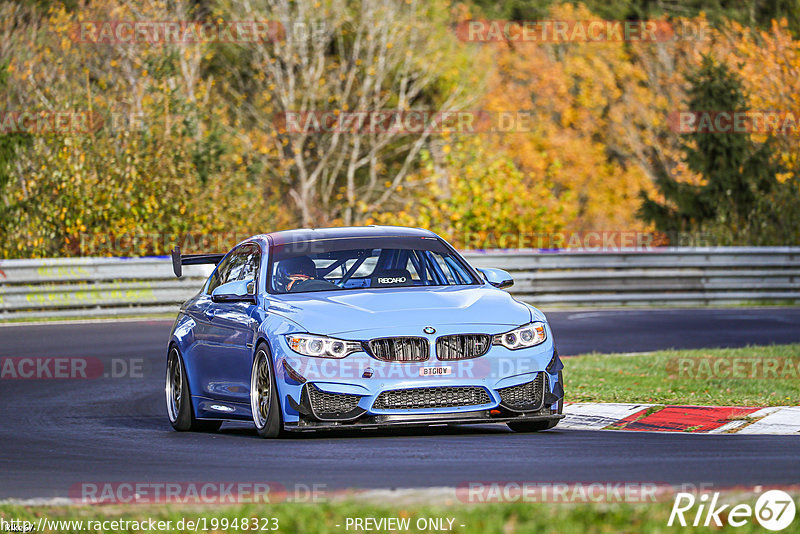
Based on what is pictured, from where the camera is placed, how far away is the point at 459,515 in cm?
642

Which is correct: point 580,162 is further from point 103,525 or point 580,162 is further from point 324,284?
point 103,525

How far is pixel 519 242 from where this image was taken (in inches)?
1241

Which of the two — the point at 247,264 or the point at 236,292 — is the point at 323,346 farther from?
the point at 247,264

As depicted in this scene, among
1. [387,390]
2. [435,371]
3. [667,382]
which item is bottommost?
[667,382]

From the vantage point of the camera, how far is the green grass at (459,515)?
20.1ft

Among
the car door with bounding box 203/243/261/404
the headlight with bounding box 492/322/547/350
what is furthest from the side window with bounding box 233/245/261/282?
the headlight with bounding box 492/322/547/350

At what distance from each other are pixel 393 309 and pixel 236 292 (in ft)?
4.79

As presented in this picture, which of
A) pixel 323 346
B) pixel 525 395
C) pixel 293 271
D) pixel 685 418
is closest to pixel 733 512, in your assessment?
pixel 525 395

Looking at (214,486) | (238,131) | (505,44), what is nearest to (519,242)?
(238,131)

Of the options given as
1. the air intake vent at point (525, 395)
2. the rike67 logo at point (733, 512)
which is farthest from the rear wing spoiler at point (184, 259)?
the rike67 logo at point (733, 512)

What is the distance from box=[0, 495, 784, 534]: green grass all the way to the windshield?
4.22 m

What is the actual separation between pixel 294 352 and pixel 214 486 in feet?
7.38

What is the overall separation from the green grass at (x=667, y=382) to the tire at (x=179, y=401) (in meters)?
3.25

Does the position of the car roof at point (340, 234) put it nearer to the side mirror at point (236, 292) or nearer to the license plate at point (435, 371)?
the side mirror at point (236, 292)
